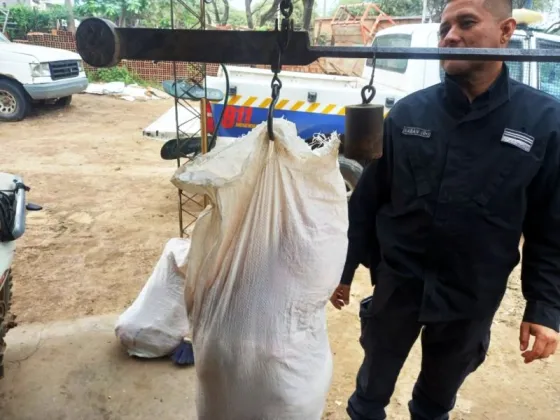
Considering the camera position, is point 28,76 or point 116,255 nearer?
point 116,255

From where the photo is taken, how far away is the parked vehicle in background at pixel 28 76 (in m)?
8.22

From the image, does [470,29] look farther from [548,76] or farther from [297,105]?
[548,76]

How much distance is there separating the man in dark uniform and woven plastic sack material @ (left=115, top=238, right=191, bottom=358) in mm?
1163

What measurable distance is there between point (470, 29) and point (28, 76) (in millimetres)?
8674

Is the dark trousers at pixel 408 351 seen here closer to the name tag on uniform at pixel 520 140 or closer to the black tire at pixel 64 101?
the name tag on uniform at pixel 520 140

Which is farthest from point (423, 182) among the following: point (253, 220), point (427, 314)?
point (253, 220)

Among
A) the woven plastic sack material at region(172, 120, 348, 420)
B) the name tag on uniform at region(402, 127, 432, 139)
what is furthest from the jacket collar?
the woven plastic sack material at region(172, 120, 348, 420)

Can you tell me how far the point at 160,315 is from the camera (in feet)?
8.35

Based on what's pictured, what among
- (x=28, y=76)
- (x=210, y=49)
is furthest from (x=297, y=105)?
(x=28, y=76)

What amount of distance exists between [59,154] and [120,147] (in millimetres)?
912

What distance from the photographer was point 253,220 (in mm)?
1205

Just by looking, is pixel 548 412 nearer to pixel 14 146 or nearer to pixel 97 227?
pixel 97 227

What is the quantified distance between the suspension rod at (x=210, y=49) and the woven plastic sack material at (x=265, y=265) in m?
0.20

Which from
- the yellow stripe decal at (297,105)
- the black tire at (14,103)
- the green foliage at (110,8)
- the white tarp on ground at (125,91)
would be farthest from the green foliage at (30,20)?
the yellow stripe decal at (297,105)
